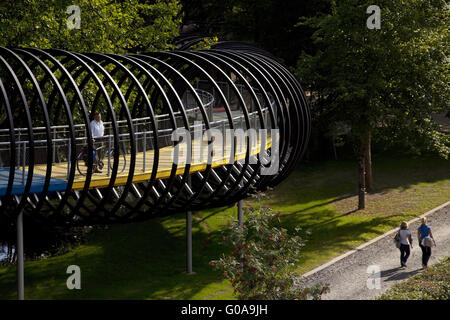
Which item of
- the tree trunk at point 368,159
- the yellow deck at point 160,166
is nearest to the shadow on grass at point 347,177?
the tree trunk at point 368,159

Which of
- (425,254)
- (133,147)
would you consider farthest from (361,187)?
(133,147)

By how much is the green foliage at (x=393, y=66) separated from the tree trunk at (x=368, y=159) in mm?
847

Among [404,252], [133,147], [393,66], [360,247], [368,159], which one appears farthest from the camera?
[368,159]

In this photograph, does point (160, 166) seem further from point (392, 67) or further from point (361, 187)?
point (361, 187)

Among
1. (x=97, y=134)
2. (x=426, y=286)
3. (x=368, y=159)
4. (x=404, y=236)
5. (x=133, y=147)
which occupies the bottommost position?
(x=426, y=286)

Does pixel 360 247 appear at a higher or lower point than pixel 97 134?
lower

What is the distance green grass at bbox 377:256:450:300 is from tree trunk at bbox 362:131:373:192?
875cm

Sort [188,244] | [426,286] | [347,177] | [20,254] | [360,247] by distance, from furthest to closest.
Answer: [347,177], [360,247], [188,244], [20,254], [426,286]

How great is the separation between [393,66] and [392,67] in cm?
7

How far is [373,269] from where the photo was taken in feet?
68.1

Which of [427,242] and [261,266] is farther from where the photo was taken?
[427,242]

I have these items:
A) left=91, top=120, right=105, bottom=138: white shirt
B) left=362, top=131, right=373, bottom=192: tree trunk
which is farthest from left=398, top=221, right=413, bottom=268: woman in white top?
left=91, top=120, right=105, bottom=138: white shirt

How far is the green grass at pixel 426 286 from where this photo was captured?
639 inches

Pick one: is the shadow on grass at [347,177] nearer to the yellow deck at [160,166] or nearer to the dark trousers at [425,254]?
the dark trousers at [425,254]
